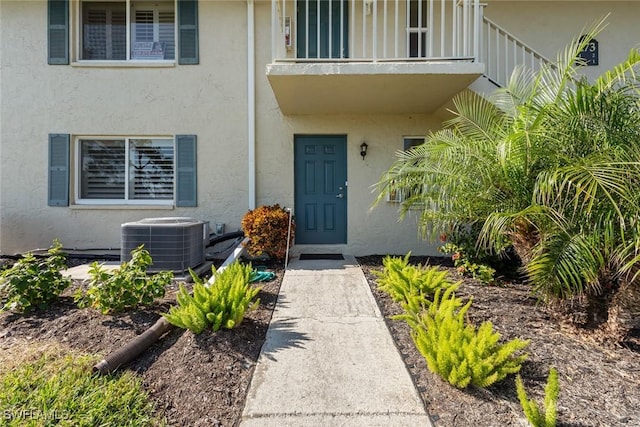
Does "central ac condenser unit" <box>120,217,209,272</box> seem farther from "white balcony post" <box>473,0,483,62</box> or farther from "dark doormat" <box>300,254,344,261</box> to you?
"white balcony post" <box>473,0,483,62</box>

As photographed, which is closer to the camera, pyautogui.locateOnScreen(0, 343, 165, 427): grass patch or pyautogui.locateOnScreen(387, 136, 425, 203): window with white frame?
pyautogui.locateOnScreen(0, 343, 165, 427): grass patch

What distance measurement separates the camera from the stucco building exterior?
6.61 meters

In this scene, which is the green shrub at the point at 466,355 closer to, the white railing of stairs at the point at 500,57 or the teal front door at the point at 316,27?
the white railing of stairs at the point at 500,57

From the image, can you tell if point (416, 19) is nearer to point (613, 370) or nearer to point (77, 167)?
point (613, 370)

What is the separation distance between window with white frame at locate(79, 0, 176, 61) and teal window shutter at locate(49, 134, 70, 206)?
Answer: 1.62 metres

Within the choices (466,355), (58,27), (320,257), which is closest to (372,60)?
(320,257)

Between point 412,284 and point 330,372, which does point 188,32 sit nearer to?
point 412,284

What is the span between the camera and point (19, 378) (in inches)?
101

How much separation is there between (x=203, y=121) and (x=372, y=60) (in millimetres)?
3286

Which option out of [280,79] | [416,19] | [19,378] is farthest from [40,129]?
[416,19]

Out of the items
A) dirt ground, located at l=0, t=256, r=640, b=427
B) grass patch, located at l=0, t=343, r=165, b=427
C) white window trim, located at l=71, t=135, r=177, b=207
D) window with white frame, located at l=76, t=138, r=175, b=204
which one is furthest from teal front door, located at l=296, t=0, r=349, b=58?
grass patch, located at l=0, t=343, r=165, b=427

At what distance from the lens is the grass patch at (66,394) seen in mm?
2193

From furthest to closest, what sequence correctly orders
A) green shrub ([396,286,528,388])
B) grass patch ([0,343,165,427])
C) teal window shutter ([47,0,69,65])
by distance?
teal window shutter ([47,0,69,65]), green shrub ([396,286,528,388]), grass patch ([0,343,165,427])

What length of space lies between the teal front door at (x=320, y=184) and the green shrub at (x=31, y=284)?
3.81m
